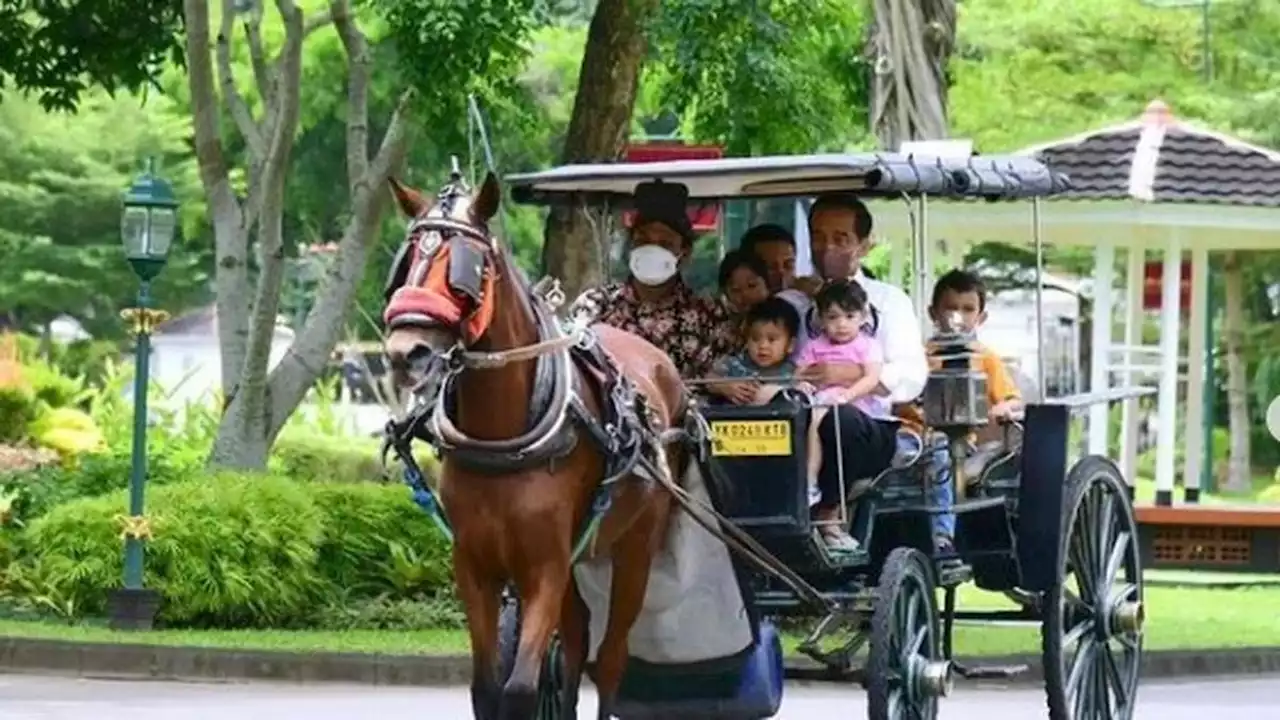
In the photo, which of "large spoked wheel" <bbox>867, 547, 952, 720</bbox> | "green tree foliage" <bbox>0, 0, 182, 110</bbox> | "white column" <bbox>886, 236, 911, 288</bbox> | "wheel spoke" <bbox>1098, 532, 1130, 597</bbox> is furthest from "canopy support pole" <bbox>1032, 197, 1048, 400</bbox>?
"green tree foliage" <bbox>0, 0, 182, 110</bbox>

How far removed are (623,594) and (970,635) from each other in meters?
9.68

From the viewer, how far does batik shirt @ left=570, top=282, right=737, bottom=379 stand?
12414 mm

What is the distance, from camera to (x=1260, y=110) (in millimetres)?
40812

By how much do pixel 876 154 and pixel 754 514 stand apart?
4.95ft

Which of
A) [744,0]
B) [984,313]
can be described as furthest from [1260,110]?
[984,313]

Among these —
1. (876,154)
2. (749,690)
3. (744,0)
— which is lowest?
(749,690)

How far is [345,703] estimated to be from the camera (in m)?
16.5

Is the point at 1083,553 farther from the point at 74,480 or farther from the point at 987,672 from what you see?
the point at 74,480

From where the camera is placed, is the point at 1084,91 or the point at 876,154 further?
the point at 1084,91

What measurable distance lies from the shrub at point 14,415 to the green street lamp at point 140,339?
8.89m

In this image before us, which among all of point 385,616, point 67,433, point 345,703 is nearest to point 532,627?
point 345,703

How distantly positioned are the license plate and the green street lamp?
771 cm

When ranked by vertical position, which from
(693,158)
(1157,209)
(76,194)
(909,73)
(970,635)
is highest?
(76,194)

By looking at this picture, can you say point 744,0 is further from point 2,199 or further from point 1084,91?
point 2,199
